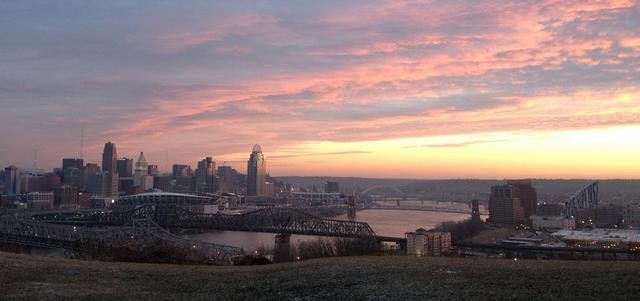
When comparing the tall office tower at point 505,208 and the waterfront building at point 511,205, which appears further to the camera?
the waterfront building at point 511,205

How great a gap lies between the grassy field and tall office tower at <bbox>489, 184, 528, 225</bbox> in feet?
365

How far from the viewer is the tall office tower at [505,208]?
119500mm

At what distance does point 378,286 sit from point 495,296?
2.37 m

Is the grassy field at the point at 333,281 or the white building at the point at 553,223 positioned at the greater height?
the grassy field at the point at 333,281

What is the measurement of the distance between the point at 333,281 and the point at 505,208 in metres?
118

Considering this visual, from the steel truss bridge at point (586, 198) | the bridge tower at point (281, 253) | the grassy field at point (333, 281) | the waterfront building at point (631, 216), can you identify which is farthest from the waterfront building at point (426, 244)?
the steel truss bridge at point (586, 198)

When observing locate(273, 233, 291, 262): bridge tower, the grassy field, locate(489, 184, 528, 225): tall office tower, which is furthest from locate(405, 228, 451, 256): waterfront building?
locate(489, 184, 528, 225): tall office tower

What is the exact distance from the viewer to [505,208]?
122438 millimetres

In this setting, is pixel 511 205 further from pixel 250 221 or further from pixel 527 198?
pixel 250 221

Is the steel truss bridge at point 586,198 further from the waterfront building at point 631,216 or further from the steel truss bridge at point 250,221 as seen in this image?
the steel truss bridge at point 250,221

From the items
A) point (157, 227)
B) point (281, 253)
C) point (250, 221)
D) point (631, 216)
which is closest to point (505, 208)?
point (631, 216)

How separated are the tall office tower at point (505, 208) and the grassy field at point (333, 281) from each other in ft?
365

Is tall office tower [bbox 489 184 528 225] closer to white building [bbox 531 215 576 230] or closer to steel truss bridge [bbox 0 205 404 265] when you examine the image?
white building [bbox 531 215 576 230]

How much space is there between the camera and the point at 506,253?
65.9 m
